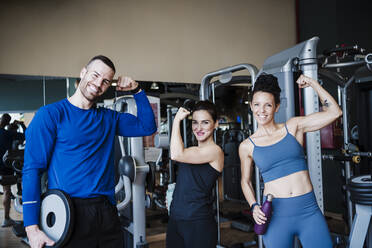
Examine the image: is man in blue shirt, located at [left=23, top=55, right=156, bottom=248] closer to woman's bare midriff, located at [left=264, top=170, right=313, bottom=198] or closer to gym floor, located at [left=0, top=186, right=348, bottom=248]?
woman's bare midriff, located at [left=264, top=170, right=313, bottom=198]

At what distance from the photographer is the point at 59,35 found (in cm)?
367

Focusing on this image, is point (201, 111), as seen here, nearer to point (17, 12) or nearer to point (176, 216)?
point (176, 216)

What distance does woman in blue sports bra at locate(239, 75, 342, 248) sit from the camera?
4.92 ft

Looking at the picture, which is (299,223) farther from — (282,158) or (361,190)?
(361,190)

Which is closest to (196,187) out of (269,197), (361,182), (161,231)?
(269,197)

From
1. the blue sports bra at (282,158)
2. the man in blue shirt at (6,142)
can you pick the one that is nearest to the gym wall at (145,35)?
the man in blue shirt at (6,142)

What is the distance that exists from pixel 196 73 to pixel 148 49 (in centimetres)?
75

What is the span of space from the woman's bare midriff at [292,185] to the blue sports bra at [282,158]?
0.02 meters

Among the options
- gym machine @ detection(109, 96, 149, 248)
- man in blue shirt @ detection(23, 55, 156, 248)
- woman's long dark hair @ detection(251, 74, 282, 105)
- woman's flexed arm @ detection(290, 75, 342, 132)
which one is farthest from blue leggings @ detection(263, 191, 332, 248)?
gym machine @ detection(109, 96, 149, 248)

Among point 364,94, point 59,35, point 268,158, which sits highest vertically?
point 59,35

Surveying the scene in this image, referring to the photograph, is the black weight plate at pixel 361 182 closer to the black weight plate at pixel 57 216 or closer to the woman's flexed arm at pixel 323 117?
the woman's flexed arm at pixel 323 117

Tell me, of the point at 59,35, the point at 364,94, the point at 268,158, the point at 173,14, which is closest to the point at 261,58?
the point at 173,14

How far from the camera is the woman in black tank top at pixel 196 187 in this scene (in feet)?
5.59

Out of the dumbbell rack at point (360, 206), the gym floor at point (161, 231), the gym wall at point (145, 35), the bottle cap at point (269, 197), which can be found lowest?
the gym floor at point (161, 231)
